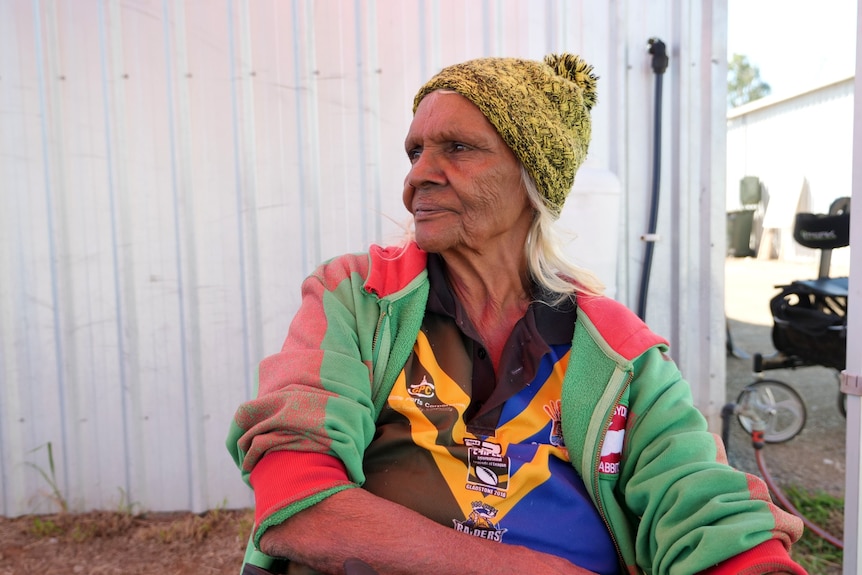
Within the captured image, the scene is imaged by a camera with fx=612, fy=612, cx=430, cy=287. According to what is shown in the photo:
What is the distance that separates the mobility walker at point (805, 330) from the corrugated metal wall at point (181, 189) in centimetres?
170

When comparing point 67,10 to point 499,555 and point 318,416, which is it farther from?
point 499,555

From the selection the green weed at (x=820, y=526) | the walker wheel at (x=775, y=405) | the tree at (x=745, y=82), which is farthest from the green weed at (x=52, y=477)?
the tree at (x=745, y=82)

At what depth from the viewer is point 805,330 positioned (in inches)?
148

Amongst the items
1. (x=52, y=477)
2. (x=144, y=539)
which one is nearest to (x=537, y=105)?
(x=144, y=539)

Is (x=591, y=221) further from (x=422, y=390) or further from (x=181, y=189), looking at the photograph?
(x=181, y=189)

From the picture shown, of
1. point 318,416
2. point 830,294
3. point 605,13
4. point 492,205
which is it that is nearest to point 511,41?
point 605,13

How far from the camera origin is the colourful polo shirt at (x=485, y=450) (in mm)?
1338

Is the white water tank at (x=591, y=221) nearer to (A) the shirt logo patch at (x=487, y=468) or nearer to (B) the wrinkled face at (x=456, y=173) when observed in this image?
(B) the wrinkled face at (x=456, y=173)

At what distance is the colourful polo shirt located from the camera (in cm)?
134

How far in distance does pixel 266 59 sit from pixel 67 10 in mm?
873

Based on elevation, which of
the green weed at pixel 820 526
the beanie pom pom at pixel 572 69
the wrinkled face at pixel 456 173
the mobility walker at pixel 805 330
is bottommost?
the green weed at pixel 820 526

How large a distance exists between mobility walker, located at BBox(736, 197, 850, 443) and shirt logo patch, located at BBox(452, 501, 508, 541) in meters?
2.75

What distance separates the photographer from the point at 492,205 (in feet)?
5.17

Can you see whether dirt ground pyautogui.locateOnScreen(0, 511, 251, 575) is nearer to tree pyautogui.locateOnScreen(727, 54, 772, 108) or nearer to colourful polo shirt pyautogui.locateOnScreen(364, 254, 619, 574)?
colourful polo shirt pyautogui.locateOnScreen(364, 254, 619, 574)
